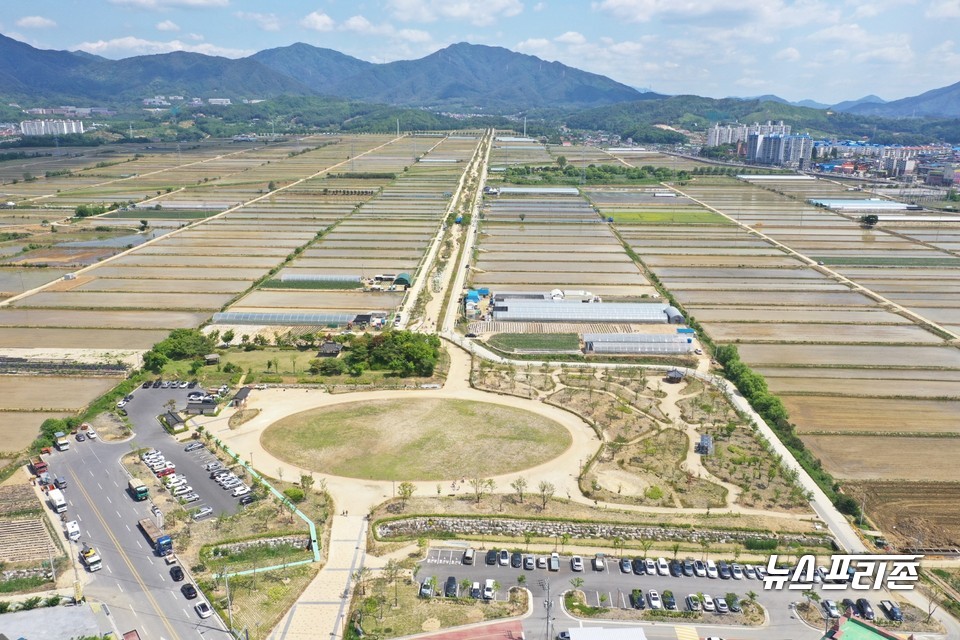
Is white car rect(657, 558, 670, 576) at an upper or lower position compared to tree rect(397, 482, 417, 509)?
lower

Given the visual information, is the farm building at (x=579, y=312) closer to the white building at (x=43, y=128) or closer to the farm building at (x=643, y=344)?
the farm building at (x=643, y=344)

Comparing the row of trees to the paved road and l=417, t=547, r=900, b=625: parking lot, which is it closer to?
l=417, t=547, r=900, b=625: parking lot

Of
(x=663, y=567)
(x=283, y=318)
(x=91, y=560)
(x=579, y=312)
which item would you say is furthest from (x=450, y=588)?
(x=283, y=318)

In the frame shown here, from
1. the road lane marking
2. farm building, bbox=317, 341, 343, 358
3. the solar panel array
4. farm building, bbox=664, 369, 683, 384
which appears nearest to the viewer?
the road lane marking

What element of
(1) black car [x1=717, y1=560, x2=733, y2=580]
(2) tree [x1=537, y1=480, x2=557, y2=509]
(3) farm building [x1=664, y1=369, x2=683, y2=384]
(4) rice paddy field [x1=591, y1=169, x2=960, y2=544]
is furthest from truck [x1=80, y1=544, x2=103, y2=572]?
(3) farm building [x1=664, y1=369, x2=683, y2=384]

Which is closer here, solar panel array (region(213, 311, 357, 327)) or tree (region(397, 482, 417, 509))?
tree (region(397, 482, 417, 509))

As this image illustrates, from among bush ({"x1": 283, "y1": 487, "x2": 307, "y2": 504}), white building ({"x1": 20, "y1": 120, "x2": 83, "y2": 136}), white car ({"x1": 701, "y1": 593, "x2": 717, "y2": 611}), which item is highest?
white building ({"x1": 20, "y1": 120, "x2": 83, "y2": 136})

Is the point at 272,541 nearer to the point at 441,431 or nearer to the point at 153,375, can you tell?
the point at 441,431
